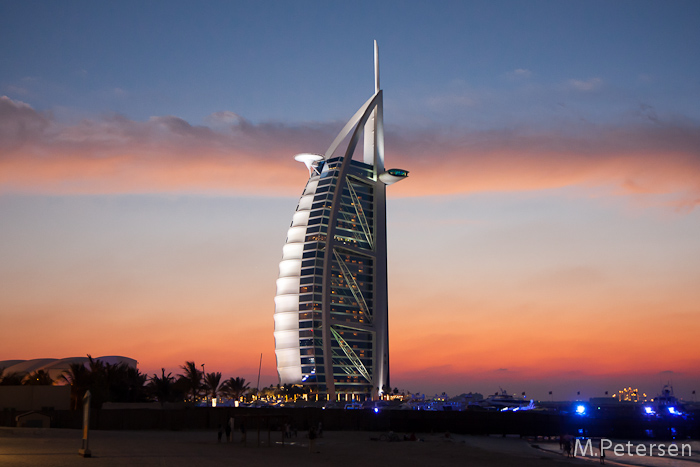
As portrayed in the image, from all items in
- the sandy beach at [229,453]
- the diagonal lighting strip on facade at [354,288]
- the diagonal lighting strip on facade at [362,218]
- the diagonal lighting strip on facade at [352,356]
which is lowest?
the sandy beach at [229,453]

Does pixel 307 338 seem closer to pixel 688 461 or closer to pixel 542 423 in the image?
pixel 542 423

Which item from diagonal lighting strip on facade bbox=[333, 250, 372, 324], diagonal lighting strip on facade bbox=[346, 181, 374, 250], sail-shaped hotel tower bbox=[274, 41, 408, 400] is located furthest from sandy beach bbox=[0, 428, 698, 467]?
diagonal lighting strip on facade bbox=[346, 181, 374, 250]

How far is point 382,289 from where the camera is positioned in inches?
6358

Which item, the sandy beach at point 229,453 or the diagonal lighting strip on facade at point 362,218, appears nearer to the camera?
the sandy beach at point 229,453

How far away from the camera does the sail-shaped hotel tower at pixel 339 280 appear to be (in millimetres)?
149250

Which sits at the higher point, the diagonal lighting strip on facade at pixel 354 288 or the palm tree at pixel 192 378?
the diagonal lighting strip on facade at pixel 354 288

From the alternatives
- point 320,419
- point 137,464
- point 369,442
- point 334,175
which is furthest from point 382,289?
point 137,464

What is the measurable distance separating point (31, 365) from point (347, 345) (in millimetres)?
63259

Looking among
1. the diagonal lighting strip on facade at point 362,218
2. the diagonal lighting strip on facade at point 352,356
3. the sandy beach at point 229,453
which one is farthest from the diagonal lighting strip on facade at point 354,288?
the sandy beach at point 229,453

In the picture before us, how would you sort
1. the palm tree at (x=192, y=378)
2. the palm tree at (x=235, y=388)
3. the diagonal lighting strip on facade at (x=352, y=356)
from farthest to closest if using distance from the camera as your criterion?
the diagonal lighting strip on facade at (x=352, y=356), the palm tree at (x=235, y=388), the palm tree at (x=192, y=378)

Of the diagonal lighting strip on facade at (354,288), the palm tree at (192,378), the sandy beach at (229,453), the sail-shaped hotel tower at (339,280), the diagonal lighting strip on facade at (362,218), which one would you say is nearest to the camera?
the sandy beach at (229,453)

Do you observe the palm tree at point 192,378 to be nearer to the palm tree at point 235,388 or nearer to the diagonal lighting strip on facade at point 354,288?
the palm tree at point 235,388

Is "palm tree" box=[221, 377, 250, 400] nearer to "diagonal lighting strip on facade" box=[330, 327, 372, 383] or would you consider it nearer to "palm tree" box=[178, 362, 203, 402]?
"palm tree" box=[178, 362, 203, 402]

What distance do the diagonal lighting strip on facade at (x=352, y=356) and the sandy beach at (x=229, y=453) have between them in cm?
9680
